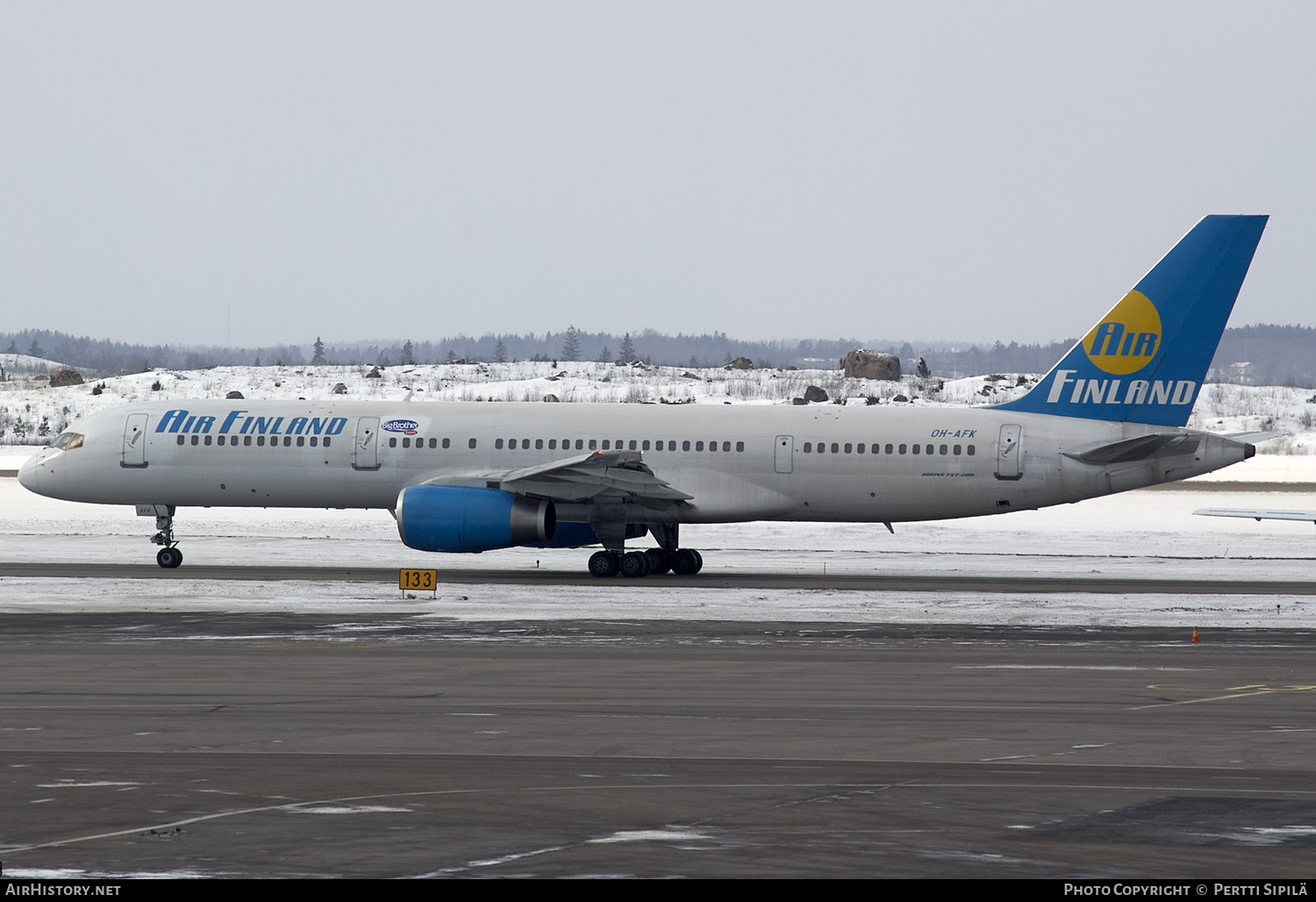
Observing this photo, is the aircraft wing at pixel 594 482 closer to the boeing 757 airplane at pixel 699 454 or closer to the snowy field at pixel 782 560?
the boeing 757 airplane at pixel 699 454

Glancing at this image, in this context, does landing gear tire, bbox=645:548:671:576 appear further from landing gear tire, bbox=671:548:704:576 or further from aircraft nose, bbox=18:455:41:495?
aircraft nose, bbox=18:455:41:495

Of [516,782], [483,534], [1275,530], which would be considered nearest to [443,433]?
[483,534]

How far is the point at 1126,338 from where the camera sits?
106 feet

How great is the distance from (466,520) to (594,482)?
282 centimetres

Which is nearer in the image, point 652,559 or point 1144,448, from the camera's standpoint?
point 1144,448

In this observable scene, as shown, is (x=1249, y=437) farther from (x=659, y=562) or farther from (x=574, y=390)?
(x=574, y=390)

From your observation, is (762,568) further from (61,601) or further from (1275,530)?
(1275,530)

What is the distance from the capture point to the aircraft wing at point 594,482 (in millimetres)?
31406

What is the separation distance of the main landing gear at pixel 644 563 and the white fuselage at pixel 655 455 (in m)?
0.87

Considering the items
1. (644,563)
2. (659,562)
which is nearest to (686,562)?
(659,562)

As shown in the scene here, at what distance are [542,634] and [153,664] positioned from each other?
19.2 feet

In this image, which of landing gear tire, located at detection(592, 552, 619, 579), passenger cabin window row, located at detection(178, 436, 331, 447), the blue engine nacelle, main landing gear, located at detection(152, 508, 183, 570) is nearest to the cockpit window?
main landing gear, located at detection(152, 508, 183, 570)

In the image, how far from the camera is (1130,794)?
1168cm
